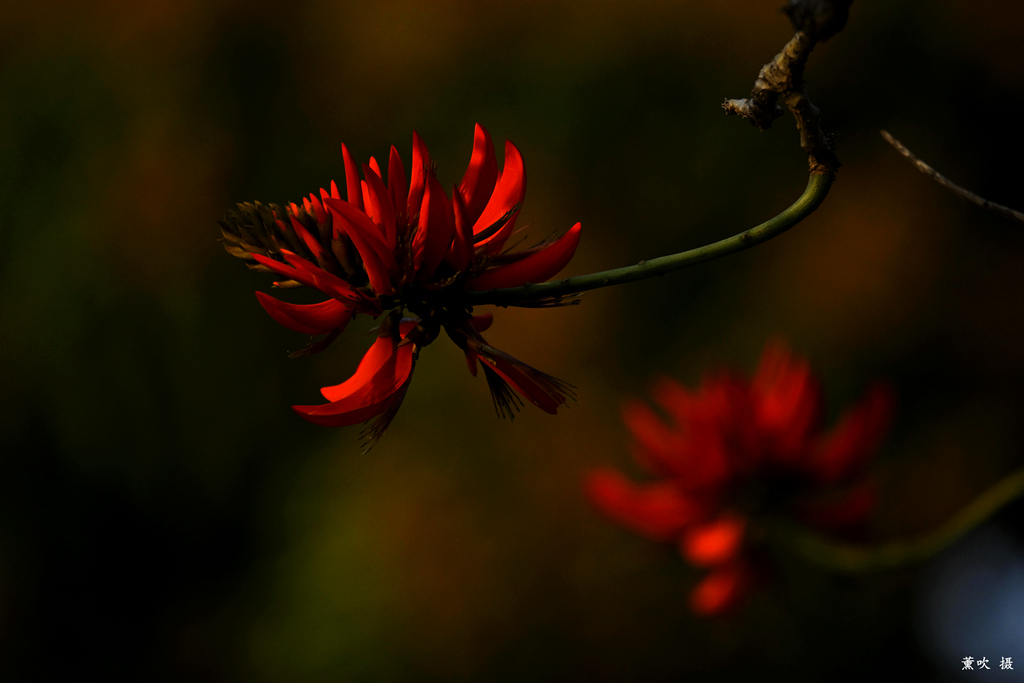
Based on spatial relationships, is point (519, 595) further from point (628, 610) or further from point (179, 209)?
point (179, 209)

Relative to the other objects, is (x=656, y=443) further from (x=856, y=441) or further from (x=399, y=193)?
(x=399, y=193)

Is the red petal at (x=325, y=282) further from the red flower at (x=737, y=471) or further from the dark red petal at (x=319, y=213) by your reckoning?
the red flower at (x=737, y=471)

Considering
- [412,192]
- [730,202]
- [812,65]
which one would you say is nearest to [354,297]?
[412,192]

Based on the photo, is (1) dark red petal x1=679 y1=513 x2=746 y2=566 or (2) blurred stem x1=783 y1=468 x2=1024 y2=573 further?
(1) dark red petal x1=679 y1=513 x2=746 y2=566

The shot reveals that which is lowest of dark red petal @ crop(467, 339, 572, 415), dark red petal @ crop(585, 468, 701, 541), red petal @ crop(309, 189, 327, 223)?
dark red petal @ crop(585, 468, 701, 541)

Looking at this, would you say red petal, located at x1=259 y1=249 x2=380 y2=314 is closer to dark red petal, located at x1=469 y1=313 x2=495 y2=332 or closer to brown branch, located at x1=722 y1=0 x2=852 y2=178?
dark red petal, located at x1=469 y1=313 x2=495 y2=332

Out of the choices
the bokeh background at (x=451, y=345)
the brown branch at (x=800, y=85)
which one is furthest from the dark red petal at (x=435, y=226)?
the bokeh background at (x=451, y=345)

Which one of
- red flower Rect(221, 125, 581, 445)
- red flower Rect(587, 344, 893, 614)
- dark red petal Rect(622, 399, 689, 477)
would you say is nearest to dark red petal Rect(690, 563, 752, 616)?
red flower Rect(587, 344, 893, 614)
